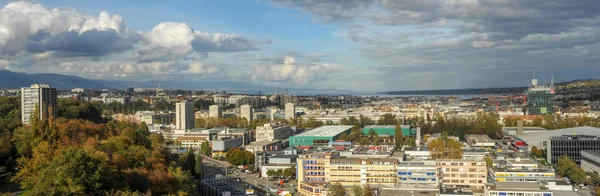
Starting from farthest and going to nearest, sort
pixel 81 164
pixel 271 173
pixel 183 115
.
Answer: pixel 183 115 < pixel 271 173 < pixel 81 164

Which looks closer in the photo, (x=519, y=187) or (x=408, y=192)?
(x=519, y=187)

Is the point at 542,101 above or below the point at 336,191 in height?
above

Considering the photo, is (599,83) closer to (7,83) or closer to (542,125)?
(542,125)

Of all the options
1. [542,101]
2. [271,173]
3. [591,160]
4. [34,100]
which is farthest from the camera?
[542,101]

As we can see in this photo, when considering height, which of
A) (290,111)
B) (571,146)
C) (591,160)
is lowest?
(591,160)

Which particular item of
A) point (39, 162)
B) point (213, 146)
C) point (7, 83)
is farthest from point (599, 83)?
point (7, 83)

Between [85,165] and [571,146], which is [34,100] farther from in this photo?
[571,146]

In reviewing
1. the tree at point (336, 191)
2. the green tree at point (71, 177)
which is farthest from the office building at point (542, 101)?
the green tree at point (71, 177)

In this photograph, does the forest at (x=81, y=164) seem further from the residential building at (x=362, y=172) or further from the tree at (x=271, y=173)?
the residential building at (x=362, y=172)

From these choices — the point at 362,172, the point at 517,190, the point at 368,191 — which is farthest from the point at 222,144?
the point at 517,190
